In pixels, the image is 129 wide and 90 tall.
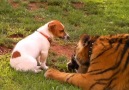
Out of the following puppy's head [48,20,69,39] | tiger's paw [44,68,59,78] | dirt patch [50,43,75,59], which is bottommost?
dirt patch [50,43,75,59]

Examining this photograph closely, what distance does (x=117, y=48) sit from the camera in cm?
511

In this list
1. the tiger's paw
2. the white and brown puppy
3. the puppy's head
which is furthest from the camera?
the puppy's head

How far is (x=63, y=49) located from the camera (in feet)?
25.2

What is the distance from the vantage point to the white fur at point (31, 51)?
563 cm

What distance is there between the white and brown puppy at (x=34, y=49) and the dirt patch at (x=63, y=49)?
3.26 feet

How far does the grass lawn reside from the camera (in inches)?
210

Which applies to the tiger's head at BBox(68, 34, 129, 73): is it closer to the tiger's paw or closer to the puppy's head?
the tiger's paw

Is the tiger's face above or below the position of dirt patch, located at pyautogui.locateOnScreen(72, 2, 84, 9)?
above

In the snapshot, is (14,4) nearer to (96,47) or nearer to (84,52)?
(84,52)

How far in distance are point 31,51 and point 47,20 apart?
416 centimetres

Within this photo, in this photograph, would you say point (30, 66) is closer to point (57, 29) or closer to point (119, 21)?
point (57, 29)

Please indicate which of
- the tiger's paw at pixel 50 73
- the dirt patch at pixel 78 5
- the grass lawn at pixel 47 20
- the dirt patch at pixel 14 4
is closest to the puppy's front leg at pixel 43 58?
the grass lawn at pixel 47 20

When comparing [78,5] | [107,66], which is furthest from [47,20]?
[107,66]

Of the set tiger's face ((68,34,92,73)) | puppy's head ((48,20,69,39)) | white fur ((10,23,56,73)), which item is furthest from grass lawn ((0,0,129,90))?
puppy's head ((48,20,69,39))
